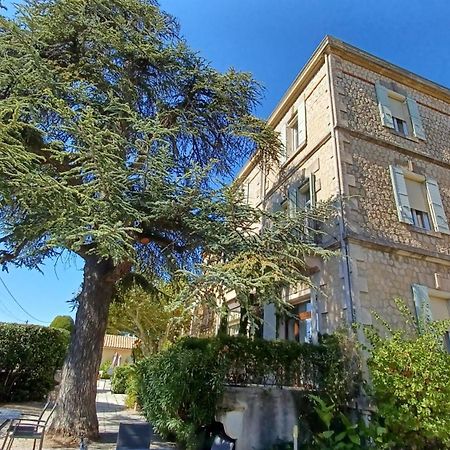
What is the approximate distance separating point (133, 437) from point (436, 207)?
9.92 metres

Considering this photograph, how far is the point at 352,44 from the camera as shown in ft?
37.3

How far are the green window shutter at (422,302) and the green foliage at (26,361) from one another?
11652 millimetres

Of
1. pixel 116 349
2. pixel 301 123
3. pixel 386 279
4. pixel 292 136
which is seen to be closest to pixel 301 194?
pixel 301 123

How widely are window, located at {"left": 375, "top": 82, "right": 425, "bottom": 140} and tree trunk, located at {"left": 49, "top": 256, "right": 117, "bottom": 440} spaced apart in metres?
9.55

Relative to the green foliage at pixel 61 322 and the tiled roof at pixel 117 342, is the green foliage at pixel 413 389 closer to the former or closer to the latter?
the green foliage at pixel 61 322

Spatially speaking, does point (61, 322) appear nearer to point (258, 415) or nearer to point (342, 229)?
point (258, 415)

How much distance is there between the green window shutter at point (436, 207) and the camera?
32.9 ft

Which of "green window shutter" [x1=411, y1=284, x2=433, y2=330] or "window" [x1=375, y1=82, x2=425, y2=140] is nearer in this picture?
"green window shutter" [x1=411, y1=284, x2=433, y2=330]

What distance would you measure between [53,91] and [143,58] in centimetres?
287

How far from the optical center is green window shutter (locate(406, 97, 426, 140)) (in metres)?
11.3

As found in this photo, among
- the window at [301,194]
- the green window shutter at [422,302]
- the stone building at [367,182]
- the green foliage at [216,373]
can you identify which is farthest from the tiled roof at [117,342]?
the green window shutter at [422,302]

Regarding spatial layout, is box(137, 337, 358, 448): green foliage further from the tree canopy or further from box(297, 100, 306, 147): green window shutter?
box(297, 100, 306, 147): green window shutter

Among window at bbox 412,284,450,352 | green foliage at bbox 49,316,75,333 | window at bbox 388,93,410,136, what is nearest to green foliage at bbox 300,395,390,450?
window at bbox 412,284,450,352

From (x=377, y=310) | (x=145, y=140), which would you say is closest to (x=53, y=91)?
(x=145, y=140)
